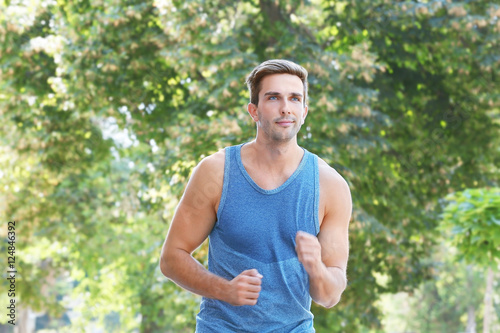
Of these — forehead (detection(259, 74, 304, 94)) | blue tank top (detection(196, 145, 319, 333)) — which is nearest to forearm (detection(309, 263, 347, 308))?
blue tank top (detection(196, 145, 319, 333))

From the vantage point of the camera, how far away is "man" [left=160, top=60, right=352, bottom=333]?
108 inches

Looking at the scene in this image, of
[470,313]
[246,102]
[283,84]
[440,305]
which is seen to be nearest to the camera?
[283,84]

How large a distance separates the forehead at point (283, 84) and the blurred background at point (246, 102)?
581 centimetres

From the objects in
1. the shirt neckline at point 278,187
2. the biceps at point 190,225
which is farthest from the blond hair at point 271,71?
the biceps at point 190,225

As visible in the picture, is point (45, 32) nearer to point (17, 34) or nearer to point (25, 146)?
point (17, 34)

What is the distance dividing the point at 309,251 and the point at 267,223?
0.27 metres

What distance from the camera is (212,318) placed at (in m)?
2.77

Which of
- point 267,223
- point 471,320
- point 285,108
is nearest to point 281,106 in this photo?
point 285,108

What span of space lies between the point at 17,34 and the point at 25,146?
1.81 meters

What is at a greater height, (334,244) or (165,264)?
(334,244)

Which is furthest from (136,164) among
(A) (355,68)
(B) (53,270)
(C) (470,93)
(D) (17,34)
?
(B) (53,270)

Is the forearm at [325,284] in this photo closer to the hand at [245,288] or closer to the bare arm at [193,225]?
the hand at [245,288]

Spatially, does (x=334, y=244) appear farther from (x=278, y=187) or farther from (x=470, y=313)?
(x=470, y=313)

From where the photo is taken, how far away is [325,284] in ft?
8.57
